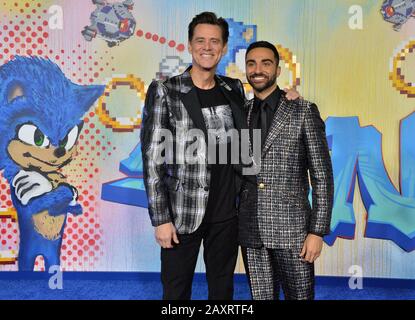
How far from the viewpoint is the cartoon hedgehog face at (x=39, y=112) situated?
3559 millimetres

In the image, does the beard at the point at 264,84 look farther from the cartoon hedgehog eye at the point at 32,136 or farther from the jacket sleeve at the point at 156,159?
the cartoon hedgehog eye at the point at 32,136

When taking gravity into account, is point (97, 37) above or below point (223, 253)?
above

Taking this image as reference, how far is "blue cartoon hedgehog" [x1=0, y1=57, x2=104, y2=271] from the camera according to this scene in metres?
3.56

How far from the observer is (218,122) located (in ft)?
6.98

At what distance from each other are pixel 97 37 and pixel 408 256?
10.3 feet

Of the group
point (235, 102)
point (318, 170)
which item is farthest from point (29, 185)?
point (318, 170)

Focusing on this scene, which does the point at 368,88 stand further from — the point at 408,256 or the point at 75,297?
the point at 75,297

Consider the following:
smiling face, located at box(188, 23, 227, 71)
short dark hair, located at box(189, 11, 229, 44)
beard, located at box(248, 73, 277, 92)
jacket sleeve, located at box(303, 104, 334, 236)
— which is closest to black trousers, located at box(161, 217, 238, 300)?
jacket sleeve, located at box(303, 104, 334, 236)

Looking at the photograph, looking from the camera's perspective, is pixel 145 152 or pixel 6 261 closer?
pixel 145 152

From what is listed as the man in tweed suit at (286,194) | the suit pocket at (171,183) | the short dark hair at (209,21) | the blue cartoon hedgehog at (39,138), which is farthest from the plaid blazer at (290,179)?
the blue cartoon hedgehog at (39,138)

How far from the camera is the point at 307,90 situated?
350 cm

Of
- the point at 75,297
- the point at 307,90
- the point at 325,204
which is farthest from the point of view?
the point at 307,90

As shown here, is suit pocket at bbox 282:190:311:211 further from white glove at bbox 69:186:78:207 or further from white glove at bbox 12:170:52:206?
white glove at bbox 12:170:52:206
